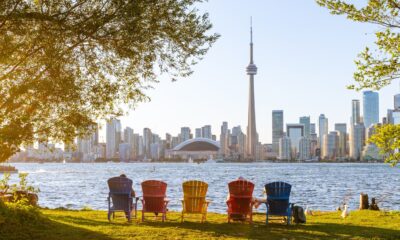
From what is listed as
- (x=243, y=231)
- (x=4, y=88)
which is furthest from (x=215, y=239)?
(x=4, y=88)

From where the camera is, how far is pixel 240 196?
591 inches

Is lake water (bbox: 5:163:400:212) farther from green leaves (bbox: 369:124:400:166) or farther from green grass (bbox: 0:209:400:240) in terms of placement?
green leaves (bbox: 369:124:400:166)

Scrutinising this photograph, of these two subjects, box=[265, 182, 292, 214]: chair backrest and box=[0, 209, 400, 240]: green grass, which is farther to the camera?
box=[265, 182, 292, 214]: chair backrest

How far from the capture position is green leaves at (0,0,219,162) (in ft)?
38.1

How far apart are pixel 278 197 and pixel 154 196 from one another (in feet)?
11.1

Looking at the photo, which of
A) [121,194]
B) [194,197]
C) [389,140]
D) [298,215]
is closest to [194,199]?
[194,197]

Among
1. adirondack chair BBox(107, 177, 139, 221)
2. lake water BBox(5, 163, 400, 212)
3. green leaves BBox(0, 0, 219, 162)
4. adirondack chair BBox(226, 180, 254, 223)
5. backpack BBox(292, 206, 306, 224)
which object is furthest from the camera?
lake water BBox(5, 163, 400, 212)

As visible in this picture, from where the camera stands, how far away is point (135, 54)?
43.9ft

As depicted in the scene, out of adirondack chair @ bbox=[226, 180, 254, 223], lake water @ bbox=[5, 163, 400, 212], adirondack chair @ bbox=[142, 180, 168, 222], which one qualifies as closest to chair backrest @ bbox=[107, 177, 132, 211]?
adirondack chair @ bbox=[142, 180, 168, 222]

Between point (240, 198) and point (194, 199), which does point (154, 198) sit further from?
point (240, 198)

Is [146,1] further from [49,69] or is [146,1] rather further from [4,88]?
[4,88]

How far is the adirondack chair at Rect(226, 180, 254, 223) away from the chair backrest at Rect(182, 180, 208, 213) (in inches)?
29.1

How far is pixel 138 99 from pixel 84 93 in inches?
68.1

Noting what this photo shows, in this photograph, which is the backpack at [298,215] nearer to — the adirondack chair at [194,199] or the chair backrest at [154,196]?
the adirondack chair at [194,199]
